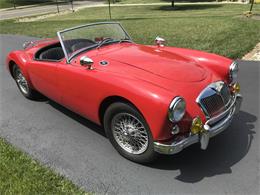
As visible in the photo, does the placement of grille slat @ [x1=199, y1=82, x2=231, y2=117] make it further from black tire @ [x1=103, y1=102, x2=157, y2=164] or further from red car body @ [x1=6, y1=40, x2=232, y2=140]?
black tire @ [x1=103, y1=102, x2=157, y2=164]

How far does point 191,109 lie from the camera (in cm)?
344

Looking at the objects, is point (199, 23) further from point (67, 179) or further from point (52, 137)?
point (67, 179)

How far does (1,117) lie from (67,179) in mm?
2233

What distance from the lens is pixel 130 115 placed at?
11.6 feet

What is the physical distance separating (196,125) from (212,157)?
0.71 metres

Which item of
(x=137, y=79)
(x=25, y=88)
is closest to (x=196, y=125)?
(x=137, y=79)

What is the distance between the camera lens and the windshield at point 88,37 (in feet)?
15.0

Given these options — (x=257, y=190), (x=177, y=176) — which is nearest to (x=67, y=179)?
(x=177, y=176)

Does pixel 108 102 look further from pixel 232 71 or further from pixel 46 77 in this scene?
pixel 232 71

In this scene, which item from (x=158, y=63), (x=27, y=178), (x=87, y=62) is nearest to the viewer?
(x=27, y=178)

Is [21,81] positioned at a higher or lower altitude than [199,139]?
lower

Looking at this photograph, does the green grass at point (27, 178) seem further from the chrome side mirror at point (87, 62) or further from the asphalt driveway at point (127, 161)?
the chrome side mirror at point (87, 62)

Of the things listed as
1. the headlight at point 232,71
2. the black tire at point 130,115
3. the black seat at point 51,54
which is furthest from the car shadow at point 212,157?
the black seat at point 51,54

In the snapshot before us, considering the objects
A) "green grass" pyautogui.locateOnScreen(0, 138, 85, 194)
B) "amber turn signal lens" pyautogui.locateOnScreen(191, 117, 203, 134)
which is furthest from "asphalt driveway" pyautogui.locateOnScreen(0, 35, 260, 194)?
"amber turn signal lens" pyautogui.locateOnScreen(191, 117, 203, 134)
